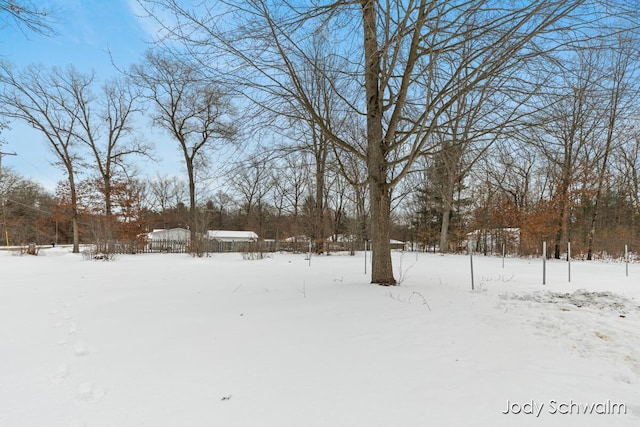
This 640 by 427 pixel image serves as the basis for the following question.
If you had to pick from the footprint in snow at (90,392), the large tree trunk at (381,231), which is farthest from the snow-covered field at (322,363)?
Result: the large tree trunk at (381,231)

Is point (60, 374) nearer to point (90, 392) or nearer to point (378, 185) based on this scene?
point (90, 392)

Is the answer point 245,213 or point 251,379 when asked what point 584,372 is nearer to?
point 251,379

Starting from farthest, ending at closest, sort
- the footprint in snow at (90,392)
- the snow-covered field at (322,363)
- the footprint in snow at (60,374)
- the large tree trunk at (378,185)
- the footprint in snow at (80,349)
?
the large tree trunk at (378,185)
the footprint in snow at (80,349)
the footprint in snow at (60,374)
the footprint in snow at (90,392)
the snow-covered field at (322,363)

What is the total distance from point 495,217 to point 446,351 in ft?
64.2

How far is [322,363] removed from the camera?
7.99 feet

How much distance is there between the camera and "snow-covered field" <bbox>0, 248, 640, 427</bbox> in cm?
178

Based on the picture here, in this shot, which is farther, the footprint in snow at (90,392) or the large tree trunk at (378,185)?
the large tree trunk at (378,185)

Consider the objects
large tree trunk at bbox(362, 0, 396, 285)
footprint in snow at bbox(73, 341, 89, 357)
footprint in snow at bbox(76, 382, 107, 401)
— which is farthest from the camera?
large tree trunk at bbox(362, 0, 396, 285)

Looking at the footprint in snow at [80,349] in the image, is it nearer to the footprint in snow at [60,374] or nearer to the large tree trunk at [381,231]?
the footprint in snow at [60,374]

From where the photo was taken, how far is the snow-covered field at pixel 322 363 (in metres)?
1.78

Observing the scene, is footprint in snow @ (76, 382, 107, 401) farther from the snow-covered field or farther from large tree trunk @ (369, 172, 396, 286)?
large tree trunk @ (369, 172, 396, 286)

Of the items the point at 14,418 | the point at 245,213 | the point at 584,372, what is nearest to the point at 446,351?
the point at 584,372

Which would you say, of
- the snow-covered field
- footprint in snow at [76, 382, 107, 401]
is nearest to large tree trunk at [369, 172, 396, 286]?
the snow-covered field

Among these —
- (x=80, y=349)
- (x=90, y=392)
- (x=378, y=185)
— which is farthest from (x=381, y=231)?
(x=90, y=392)
